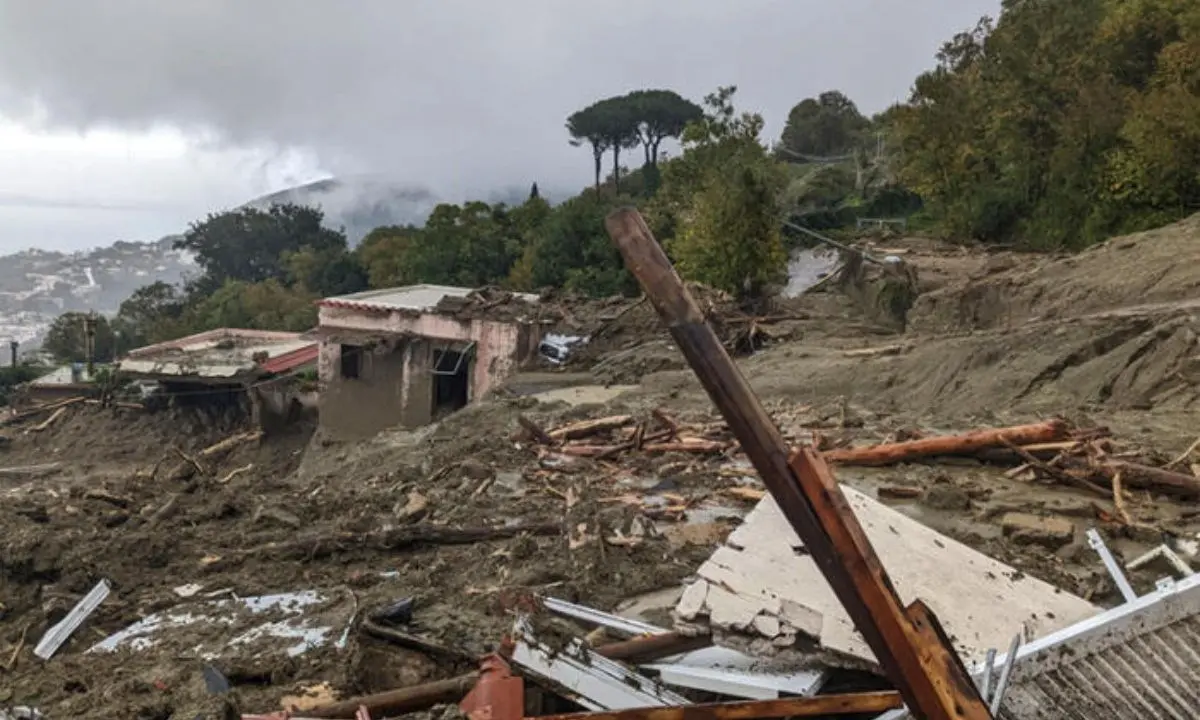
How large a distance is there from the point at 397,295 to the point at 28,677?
63.0 feet

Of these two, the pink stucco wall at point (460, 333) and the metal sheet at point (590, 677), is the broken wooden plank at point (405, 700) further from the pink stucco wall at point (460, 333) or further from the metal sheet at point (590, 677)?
the pink stucco wall at point (460, 333)

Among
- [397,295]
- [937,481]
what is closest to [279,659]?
[937,481]

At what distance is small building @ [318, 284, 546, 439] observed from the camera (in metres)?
20.3

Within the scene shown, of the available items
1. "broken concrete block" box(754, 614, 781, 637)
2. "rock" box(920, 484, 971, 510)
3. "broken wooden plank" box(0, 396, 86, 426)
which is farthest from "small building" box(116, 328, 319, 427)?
"broken concrete block" box(754, 614, 781, 637)

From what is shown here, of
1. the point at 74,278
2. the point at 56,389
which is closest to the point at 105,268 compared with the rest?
the point at 74,278

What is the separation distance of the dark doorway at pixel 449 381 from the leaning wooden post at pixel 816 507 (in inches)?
732

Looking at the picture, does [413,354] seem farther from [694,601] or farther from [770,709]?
[770,709]

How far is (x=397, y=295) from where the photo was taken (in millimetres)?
23891

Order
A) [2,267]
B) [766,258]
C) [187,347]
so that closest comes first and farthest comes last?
[766,258], [187,347], [2,267]

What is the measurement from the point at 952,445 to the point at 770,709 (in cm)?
481

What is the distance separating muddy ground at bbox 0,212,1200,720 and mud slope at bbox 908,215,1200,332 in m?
0.04

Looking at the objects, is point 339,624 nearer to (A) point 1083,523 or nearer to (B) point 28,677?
(B) point 28,677

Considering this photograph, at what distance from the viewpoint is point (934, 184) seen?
28438 mm

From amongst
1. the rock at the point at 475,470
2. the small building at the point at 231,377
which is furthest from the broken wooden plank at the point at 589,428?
the small building at the point at 231,377
